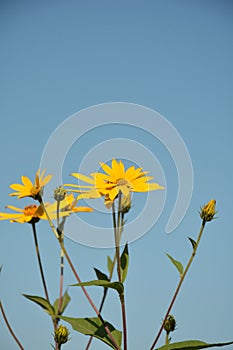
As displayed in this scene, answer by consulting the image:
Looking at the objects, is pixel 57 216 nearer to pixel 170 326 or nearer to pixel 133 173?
pixel 133 173

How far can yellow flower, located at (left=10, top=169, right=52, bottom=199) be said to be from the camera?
21.6 inches

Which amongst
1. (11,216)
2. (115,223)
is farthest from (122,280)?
(11,216)

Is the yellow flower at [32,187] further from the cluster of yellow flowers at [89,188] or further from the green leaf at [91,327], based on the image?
the green leaf at [91,327]

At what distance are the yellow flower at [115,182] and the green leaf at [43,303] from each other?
0.12m

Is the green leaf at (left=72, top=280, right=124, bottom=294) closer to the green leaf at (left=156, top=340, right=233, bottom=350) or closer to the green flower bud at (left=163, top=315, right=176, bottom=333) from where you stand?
the green leaf at (left=156, top=340, right=233, bottom=350)

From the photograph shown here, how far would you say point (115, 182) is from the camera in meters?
0.58

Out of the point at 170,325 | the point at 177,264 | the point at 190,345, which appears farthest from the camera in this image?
the point at 170,325

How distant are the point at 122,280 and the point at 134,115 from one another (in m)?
0.20

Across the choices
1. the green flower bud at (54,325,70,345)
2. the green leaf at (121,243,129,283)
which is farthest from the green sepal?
the green flower bud at (54,325,70,345)

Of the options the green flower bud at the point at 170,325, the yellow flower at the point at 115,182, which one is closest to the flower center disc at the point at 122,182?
the yellow flower at the point at 115,182

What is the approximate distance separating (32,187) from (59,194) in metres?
0.04

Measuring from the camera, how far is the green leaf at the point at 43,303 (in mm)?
533

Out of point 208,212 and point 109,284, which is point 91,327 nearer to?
point 109,284

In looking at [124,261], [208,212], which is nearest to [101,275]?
[124,261]
